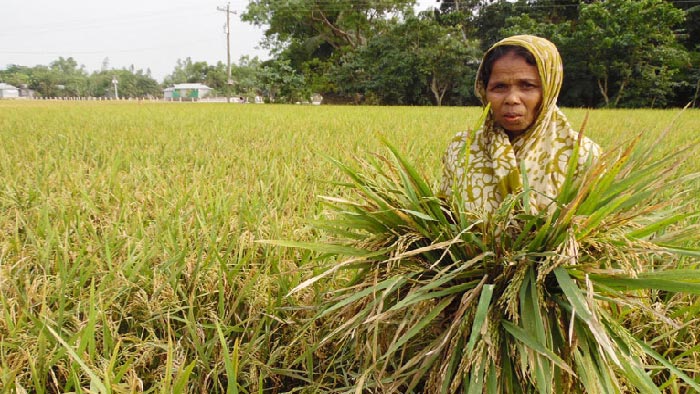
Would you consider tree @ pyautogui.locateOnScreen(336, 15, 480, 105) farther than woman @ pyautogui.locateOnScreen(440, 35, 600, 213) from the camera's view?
Yes

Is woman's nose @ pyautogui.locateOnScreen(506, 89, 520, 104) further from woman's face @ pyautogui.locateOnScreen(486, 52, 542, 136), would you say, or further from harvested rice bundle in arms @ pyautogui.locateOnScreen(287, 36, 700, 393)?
harvested rice bundle in arms @ pyautogui.locateOnScreen(287, 36, 700, 393)

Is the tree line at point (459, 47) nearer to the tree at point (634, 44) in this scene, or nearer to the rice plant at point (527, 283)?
the tree at point (634, 44)

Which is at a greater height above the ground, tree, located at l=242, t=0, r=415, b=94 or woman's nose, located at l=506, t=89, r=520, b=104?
tree, located at l=242, t=0, r=415, b=94

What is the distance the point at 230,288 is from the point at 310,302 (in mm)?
207

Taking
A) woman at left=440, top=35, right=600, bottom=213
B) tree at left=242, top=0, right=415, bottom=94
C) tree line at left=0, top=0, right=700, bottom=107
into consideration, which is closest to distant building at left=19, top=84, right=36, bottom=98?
tree line at left=0, top=0, right=700, bottom=107

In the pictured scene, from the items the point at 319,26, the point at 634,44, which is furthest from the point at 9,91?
the point at 634,44

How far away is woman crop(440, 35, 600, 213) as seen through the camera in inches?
37.0

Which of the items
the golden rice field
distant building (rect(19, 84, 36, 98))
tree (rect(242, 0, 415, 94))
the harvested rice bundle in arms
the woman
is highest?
tree (rect(242, 0, 415, 94))

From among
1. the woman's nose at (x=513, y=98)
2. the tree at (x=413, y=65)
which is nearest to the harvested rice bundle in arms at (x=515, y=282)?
the woman's nose at (x=513, y=98)

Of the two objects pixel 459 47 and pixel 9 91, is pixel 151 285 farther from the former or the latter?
pixel 9 91

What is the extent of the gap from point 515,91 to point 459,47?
20138 mm

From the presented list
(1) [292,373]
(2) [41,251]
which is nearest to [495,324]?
(1) [292,373]

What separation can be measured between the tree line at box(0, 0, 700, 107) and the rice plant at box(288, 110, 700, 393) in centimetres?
1288

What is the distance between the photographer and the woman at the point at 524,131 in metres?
0.94
